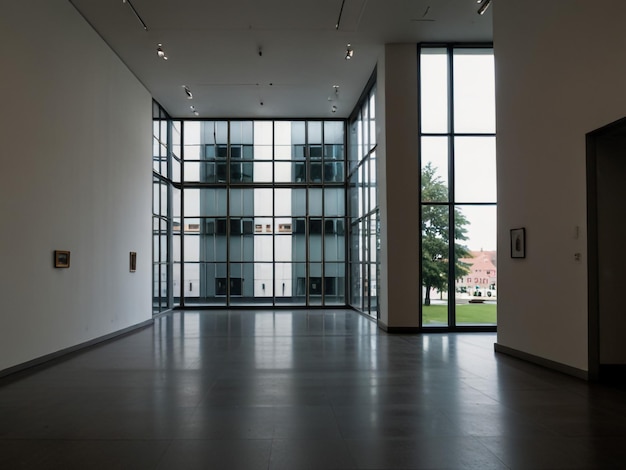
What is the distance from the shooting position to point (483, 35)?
40.9 ft

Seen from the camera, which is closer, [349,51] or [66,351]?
[66,351]

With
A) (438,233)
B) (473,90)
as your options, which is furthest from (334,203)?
(473,90)

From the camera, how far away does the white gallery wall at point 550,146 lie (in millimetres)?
7004

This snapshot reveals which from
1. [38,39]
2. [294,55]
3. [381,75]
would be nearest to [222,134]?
[294,55]

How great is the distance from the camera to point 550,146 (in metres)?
8.12

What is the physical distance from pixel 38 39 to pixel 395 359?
317 inches

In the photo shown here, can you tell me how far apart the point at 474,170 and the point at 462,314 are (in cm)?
356

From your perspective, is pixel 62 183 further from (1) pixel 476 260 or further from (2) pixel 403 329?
(1) pixel 476 260

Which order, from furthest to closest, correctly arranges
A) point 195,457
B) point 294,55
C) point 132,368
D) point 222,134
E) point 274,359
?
point 222,134 → point 294,55 → point 274,359 → point 132,368 → point 195,457

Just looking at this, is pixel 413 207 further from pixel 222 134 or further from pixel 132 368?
pixel 222 134

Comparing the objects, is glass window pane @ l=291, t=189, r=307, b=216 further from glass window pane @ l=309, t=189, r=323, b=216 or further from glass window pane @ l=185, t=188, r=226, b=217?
glass window pane @ l=185, t=188, r=226, b=217

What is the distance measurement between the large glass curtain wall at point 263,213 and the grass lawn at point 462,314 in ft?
25.9

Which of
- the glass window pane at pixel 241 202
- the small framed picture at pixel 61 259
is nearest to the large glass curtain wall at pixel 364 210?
the glass window pane at pixel 241 202

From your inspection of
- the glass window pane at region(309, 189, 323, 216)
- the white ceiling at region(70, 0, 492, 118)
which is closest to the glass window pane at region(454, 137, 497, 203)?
the white ceiling at region(70, 0, 492, 118)
